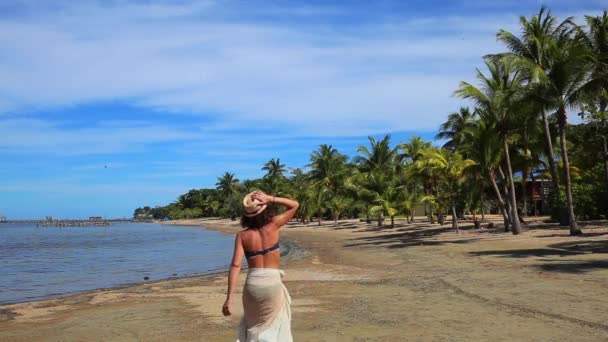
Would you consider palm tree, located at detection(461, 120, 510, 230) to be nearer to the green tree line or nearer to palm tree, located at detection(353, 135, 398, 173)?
the green tree line

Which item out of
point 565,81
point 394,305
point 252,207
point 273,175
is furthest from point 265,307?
point 273,175

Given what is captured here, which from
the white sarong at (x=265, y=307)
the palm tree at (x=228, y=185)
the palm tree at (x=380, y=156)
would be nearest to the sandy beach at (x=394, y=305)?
the white sarong at (x=265, y=307)

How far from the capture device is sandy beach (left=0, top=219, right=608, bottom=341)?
777 cm

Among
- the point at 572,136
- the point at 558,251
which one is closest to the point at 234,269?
the point at 558,251

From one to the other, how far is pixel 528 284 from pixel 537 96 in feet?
40.2

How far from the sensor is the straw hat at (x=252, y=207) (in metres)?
4.54

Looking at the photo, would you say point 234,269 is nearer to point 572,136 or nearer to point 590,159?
point 590,159

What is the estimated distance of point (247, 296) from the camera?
4559 mm

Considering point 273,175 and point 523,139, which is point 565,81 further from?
point 273,175

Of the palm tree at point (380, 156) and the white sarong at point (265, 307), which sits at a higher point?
the palm tree at point (380, 156)

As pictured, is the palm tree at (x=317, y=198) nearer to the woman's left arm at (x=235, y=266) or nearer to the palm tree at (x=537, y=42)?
the palm tree at (x=537, y=42)

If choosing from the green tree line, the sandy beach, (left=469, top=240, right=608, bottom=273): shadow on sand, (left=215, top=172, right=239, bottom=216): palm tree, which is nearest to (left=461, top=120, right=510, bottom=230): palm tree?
the green tree line

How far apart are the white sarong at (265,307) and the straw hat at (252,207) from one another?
1.53 ft

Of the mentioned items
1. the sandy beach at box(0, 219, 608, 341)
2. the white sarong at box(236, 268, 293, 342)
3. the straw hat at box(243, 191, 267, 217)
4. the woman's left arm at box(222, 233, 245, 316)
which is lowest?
the sandy beach at box(0, 219, 608, 341)
